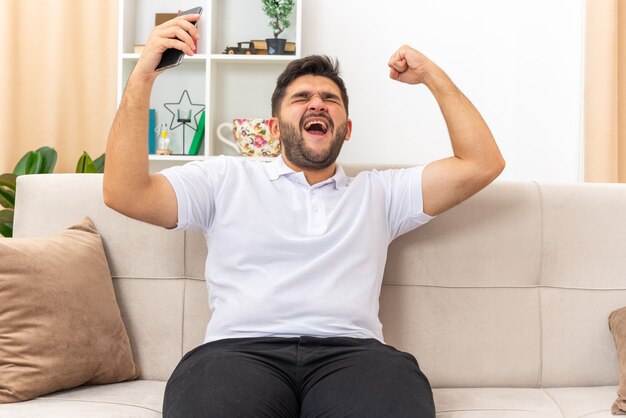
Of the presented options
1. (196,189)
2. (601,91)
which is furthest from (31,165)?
(601,91)

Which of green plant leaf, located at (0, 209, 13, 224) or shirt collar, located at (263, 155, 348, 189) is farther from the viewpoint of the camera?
green plant leaf, located at (0, 209, 13, 224)

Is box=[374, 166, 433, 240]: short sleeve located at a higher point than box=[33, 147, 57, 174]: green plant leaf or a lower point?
lower

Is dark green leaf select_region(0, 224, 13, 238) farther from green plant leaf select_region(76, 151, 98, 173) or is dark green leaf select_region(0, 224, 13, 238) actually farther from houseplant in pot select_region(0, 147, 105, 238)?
green plant leaf select_region(76, 151, 98, 173)

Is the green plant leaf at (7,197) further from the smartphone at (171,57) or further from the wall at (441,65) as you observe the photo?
the smartphone at (171,57)

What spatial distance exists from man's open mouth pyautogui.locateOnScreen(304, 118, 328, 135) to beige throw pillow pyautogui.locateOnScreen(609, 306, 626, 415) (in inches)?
34.0

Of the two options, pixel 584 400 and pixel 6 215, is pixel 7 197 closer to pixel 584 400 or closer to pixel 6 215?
pixel 6 215

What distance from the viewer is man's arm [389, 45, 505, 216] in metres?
1.78

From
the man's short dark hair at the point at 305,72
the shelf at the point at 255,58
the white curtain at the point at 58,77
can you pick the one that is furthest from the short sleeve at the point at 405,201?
the white curtain at the point at 58,77

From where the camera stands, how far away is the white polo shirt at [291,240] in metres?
1.65

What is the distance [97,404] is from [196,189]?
52 cm

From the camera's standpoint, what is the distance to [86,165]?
116 inches

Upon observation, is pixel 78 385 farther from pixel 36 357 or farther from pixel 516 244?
pixel 516 244

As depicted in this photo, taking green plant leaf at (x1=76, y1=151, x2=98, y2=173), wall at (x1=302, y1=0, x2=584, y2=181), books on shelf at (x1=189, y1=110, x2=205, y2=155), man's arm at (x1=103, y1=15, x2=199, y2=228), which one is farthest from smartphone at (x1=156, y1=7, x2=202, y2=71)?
wall at (x1=302, y1=0, x2=584, y2=181)

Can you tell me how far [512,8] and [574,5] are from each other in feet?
0.88
